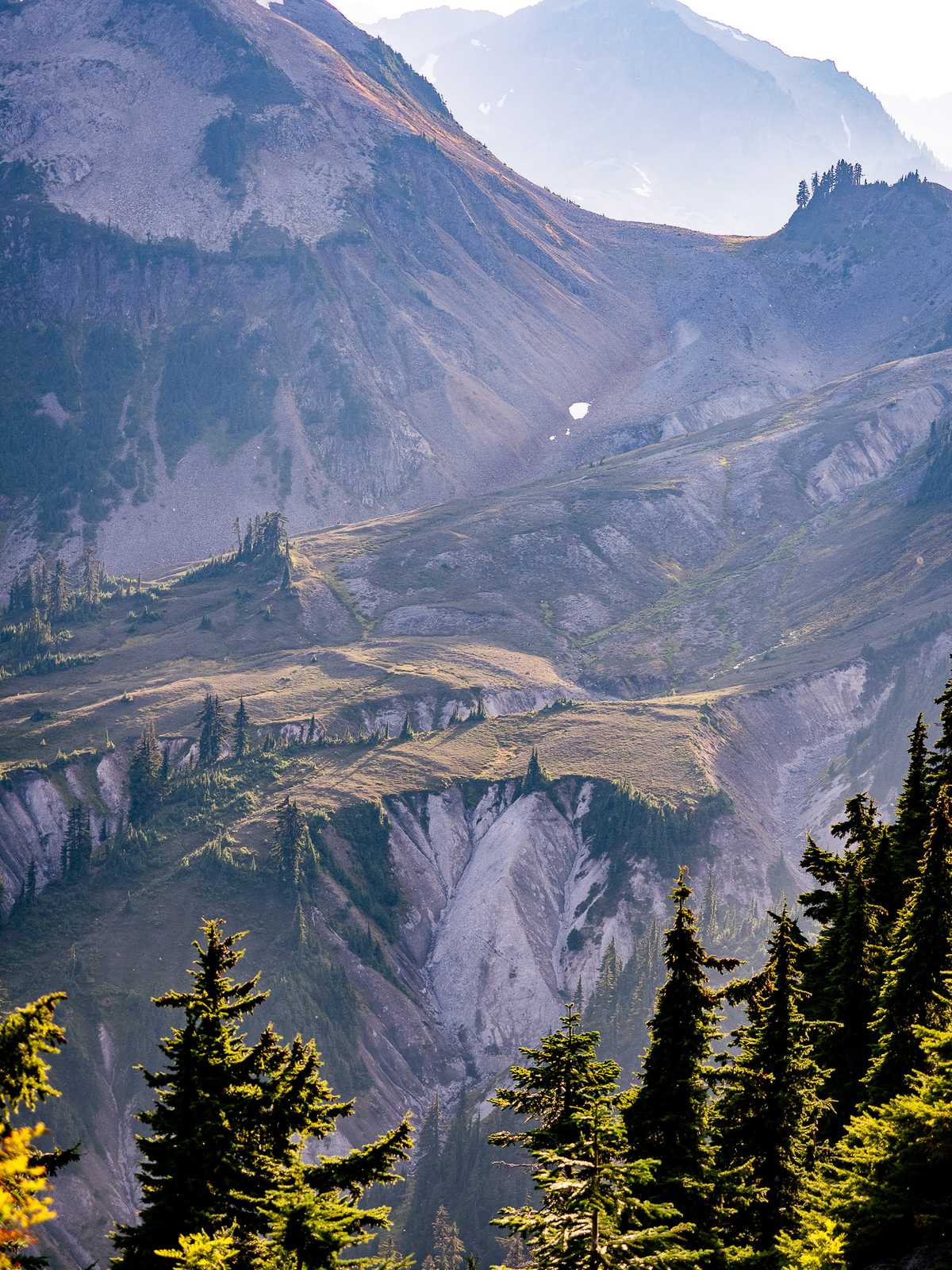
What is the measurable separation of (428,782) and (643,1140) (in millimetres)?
110292

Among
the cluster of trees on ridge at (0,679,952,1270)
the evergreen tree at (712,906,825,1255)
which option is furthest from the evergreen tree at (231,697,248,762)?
the evergreen tree at (712,906,825,1255)

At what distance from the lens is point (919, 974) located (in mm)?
29234

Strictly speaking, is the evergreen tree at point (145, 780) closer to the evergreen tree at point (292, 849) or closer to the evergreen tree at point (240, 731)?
the evergreen tree at point (240, 731)

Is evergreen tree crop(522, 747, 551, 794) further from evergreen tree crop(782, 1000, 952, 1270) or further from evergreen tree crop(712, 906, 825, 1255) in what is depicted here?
evergreen tree crop(782, 1000, 952, 1270)

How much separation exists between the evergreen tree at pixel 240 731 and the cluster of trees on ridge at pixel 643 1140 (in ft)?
377

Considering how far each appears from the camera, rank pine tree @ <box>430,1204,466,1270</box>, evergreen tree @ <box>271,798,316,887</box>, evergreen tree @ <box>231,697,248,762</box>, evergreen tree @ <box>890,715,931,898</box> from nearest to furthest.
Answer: evergreen tree @ <box>890,715,931,898</box>, pine tree @ <box>430,1204,466,1270</box>, evergreen tree @ <box>271,798,316,887</box>, evergreen tree @ <box>231,697,248,762</box>

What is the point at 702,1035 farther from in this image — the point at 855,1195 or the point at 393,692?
the point at 393,692

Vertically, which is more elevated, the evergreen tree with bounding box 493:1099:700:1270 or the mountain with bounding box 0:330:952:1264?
the mountain with bounding box 0:330:952:1264

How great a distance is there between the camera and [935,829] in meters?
29.6

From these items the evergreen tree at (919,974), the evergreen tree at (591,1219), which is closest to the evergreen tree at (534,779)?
the evergreen tree at (919,974)

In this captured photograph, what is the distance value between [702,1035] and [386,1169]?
260 inches

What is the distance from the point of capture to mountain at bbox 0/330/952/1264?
4321 inches

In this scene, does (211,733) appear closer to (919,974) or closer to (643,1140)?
(919,974)

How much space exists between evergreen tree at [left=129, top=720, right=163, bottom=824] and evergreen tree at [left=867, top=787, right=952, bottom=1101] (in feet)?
357
